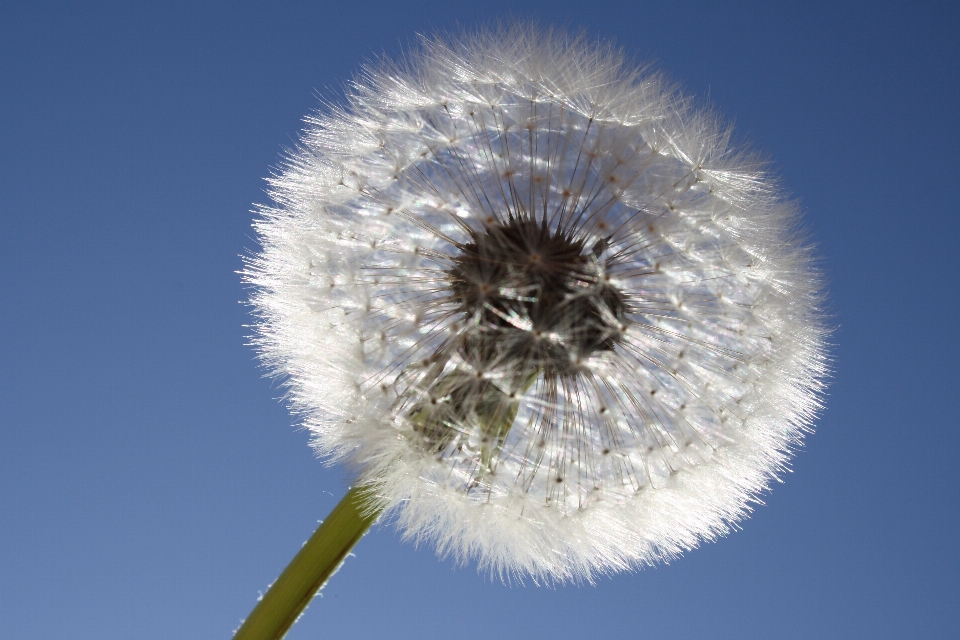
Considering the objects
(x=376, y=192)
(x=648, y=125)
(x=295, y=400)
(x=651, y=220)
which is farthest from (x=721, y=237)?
(x=295, y=400)

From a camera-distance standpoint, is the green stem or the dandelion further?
the dandelion

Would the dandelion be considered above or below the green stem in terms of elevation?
above

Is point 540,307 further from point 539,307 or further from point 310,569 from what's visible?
point 310,569

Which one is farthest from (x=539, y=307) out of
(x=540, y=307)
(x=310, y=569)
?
(x=310, y=569)

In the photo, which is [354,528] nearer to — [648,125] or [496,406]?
[496,406]

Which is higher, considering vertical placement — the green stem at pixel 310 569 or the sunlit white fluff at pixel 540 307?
the sunlit white fluff at pixel 540 307

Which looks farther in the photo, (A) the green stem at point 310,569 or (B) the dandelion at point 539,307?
(B) the dandelion at point 539,307
